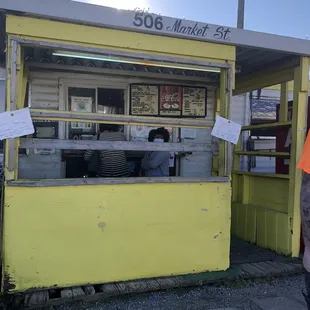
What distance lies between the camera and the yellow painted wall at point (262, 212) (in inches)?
185

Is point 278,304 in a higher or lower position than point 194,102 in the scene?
lower

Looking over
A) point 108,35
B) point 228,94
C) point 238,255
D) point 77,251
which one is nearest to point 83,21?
point 108,35

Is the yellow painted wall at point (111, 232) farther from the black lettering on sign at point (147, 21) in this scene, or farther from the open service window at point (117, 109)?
the black lettering on sign at point (147, 21)

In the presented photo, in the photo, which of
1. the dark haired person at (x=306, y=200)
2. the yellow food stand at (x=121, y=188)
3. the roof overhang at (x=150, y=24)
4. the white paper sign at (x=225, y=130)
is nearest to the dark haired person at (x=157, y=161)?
the yellow food stand at (x=121, y=188)

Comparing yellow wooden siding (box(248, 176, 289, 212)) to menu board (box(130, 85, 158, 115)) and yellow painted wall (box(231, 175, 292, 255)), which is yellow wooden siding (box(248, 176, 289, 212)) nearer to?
yellow painted wall (box(231, 175, 292, 255))

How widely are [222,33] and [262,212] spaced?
2.53m

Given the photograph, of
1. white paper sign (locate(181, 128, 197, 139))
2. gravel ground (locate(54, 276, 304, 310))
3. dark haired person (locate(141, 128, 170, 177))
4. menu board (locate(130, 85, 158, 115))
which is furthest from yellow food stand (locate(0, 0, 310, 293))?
white paper sign (locate(181, 128, 197, 139))

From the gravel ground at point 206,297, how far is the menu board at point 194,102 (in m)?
2.96

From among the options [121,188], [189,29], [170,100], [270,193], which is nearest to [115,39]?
[189,29]

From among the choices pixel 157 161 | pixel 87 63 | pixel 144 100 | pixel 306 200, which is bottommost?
pixel 306 200

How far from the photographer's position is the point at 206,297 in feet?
11.7

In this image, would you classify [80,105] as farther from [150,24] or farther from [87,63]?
[150,24]

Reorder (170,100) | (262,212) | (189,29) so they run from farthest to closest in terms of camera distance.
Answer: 1. (170,100)
2. (262,212)
3. (189,29)

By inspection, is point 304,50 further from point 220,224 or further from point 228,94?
point 220,224
